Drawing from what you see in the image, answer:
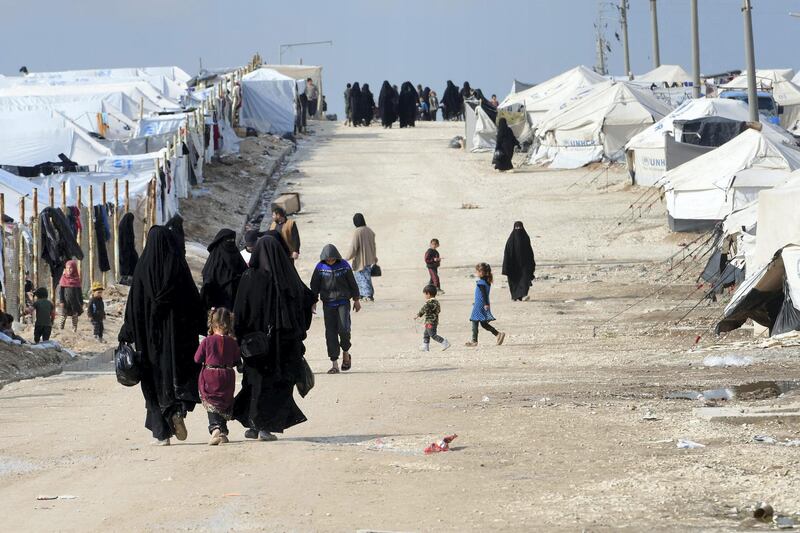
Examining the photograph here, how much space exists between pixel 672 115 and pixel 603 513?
31.6 m


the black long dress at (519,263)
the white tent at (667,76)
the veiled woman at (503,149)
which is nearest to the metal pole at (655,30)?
the white tent at (667,76)

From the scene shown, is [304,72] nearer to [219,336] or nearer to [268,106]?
[268,106]

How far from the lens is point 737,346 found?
16.2 m

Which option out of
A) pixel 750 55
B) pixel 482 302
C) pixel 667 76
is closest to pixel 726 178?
pixel 750 55

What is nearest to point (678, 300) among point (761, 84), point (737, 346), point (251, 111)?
point (737, 346)

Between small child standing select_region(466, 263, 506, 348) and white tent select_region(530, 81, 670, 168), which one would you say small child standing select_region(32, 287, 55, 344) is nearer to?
small child standing select_region(466, 263, 506, 348)

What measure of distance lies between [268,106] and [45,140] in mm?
19807

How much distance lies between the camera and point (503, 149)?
144 ft

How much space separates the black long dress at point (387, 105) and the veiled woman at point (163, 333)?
48203 millimetres

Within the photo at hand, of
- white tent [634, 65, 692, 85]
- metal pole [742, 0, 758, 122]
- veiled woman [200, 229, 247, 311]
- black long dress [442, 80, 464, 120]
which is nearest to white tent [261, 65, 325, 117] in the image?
black long dress [442, 80, 464, 120]

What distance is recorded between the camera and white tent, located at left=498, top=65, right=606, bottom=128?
166ft

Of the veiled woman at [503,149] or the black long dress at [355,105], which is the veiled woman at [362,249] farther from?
the black long dress at [355,105]

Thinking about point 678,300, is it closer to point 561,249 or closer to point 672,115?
point 561,249

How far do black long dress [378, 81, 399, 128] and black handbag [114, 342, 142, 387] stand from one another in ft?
159
